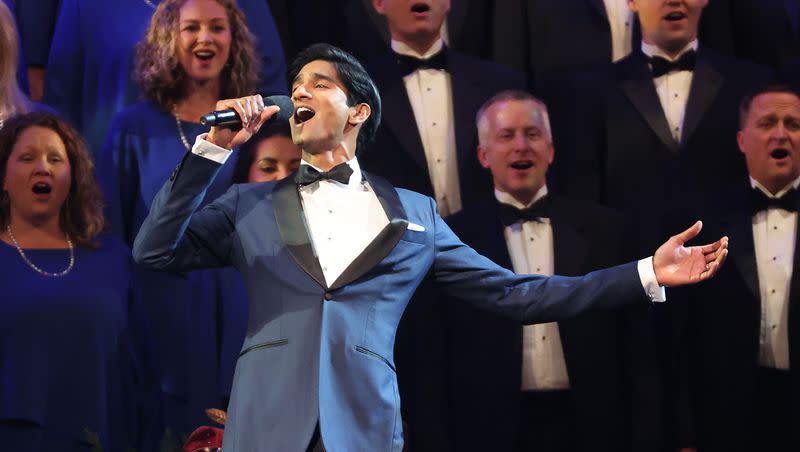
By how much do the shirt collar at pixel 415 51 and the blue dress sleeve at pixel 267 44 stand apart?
0.37 m

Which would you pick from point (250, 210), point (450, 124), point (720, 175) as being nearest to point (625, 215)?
point (720, 175)

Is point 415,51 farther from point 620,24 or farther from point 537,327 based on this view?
point 537,327

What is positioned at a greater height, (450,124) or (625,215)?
(450,124)

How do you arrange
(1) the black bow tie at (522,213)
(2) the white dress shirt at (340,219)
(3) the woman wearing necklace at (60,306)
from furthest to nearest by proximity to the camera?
(1) the black bow tie at (522,213), (3) the woman wearing necklace at (60,306), (2) the white dress shirt at (340,219)

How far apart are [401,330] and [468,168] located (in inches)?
22.7

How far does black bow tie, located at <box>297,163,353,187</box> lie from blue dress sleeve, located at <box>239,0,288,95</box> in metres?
1.38

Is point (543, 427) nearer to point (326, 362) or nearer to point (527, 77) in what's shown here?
point (527, 77)

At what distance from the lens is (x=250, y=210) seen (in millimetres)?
2527

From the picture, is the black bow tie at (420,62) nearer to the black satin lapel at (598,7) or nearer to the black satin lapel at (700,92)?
the black satin lapel at (598,7)

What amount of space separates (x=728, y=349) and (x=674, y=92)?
852 mm

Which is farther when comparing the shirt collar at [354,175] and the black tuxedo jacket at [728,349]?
the black tuxedo jacket at [728,349]

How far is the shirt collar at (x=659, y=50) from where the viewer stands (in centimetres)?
406

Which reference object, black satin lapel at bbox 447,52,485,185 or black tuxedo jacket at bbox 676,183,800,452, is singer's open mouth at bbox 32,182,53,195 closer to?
black satin lapel at bbox 447,52,485,185

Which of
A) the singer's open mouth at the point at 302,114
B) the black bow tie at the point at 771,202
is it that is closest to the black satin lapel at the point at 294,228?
the singer's open mouth at the point at 302,114
